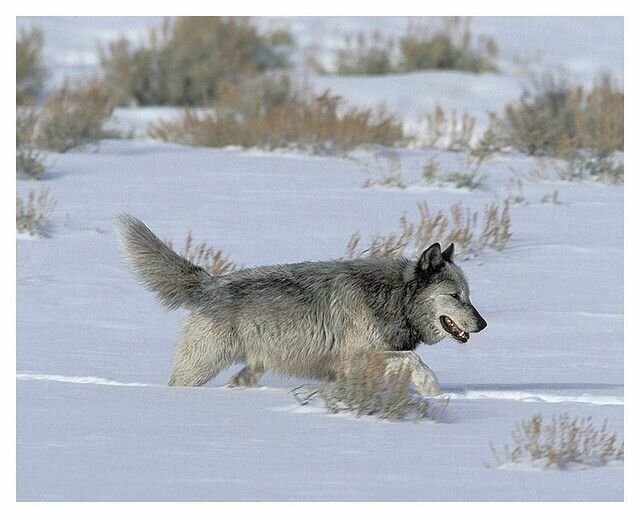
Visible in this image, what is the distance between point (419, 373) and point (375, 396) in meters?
0.65

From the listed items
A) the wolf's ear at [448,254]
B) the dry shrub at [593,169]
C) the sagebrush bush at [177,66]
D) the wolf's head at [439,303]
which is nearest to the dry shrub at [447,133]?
the dry shrub at [593,169]

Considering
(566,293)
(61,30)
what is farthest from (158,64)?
(566,293)

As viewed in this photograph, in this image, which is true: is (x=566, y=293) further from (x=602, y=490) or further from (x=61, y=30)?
(x=61, y=30)

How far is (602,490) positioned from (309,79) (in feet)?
58.8

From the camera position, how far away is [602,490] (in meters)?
5.17

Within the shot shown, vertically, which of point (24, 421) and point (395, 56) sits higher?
point (395, 56)

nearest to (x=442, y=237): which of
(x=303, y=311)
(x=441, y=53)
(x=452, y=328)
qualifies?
(x=452, y=328)

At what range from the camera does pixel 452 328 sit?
7.63 meters

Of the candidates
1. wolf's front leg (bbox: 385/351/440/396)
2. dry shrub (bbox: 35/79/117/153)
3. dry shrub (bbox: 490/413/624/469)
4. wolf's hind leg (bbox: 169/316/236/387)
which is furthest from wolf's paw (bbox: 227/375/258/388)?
dry shrub (bbox: 35/79/117/153)

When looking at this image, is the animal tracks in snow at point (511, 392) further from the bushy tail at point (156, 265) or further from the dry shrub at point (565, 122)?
the dry shrub at point (565, 122)

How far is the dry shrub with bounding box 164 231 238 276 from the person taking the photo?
10.3m

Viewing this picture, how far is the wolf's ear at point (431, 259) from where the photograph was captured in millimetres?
7523
